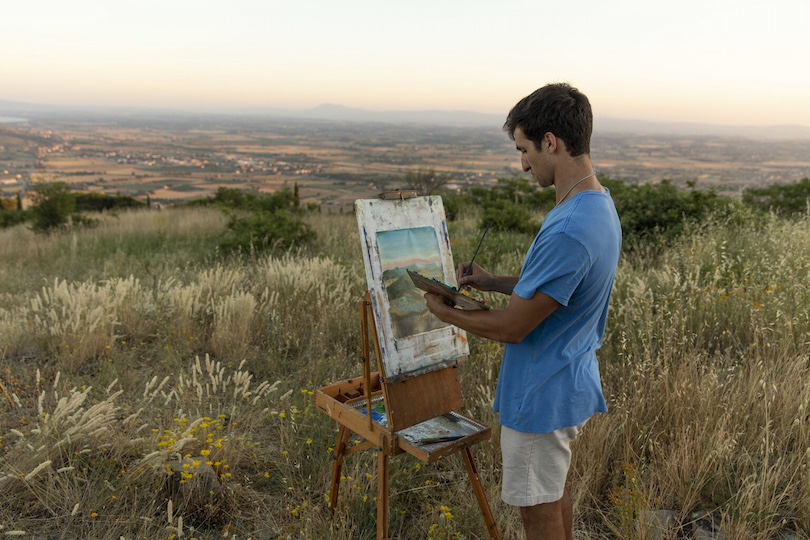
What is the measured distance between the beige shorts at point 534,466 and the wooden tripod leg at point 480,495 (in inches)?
23.1

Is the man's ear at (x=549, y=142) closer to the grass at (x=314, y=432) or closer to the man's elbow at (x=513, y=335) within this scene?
the man's elbow at (x=513, y=335)

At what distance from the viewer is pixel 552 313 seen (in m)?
2.09

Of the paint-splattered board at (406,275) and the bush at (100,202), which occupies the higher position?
the paint-splattered board at (406,275)

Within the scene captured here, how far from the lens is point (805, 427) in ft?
11.4

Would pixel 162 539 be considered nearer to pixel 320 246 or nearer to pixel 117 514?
pixel 117 514

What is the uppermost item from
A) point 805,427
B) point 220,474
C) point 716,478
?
point 805,427

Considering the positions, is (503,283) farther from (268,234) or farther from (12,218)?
(12,218)

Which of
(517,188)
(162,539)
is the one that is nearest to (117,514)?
(162,539)

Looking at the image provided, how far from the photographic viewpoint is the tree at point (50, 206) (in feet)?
48.4

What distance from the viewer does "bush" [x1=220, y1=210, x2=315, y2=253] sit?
10.2 meters

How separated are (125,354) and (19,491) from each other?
2.20 m

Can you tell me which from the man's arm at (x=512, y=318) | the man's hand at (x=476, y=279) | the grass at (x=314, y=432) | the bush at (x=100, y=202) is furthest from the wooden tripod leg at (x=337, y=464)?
the bush at (x=100, y=202)

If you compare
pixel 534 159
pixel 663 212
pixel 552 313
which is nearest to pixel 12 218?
pixel 663 212

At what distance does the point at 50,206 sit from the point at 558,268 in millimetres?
16637
